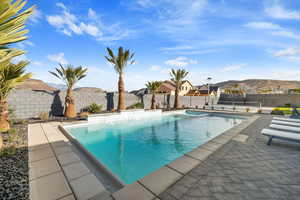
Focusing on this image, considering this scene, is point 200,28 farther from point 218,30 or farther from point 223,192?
point 223,192

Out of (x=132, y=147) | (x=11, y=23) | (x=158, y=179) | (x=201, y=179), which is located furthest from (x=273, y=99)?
(x=11, y=23)

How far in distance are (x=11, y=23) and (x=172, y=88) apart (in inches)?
1090

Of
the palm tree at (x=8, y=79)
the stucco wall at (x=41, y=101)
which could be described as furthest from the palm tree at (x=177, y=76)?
the palm tree at (x=8, y=79)

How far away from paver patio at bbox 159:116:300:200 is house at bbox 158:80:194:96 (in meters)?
23.3

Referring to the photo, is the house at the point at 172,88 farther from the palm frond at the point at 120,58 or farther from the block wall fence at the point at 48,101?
the palm frond at the point at 120,58

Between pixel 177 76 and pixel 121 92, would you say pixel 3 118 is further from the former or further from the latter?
pixel 177 76

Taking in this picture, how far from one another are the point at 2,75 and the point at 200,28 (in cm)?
1123

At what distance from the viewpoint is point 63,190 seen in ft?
6.26

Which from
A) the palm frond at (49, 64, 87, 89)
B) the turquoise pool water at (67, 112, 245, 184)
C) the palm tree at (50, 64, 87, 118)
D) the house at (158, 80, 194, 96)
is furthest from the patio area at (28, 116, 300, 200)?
the house at (158, 80, 194, 96)

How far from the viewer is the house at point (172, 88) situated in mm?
27234

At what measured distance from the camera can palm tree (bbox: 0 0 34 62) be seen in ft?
5.30

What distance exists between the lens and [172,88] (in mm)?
28234

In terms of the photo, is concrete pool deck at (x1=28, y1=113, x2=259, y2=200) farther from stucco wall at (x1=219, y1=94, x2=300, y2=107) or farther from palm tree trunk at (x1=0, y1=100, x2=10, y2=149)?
stucco wall at (x1=219, y1=94, x2=300, y2=107)

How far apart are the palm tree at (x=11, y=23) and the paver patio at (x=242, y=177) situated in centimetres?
334
